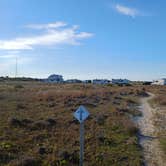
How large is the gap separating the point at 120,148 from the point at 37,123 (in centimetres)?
610

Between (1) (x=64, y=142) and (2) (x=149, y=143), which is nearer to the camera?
(1) (x=64, y=142)

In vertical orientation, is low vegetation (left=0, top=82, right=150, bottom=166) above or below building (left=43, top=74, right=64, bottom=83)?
below

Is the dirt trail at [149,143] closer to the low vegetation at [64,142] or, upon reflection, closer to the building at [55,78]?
the low vegetation at [64,142]

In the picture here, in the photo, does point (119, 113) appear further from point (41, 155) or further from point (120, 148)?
point (41, 155)

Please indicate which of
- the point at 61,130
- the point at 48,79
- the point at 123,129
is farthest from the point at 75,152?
the point at 48,79

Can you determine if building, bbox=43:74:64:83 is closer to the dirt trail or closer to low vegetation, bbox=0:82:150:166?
the dirt trail

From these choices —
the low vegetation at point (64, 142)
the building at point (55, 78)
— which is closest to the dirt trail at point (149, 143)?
the low vegetation at point (64, 142)

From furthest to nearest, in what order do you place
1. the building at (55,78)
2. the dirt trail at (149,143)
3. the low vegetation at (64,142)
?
the building at (55,78) → the dirt trail at (149,143) → the low vegetation at (64,142)

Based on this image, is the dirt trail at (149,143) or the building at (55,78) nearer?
the dirt trail at (149,143)

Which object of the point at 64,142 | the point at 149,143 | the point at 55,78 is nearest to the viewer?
the point at 64,142

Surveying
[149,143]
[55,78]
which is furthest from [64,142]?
[55,78]

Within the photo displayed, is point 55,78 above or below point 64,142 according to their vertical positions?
above

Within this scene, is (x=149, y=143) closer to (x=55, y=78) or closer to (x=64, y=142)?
(x=64, y=142)

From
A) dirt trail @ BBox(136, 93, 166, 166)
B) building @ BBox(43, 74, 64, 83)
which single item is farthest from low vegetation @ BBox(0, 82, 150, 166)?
building @ BBox(43, 74, 64, 83)
